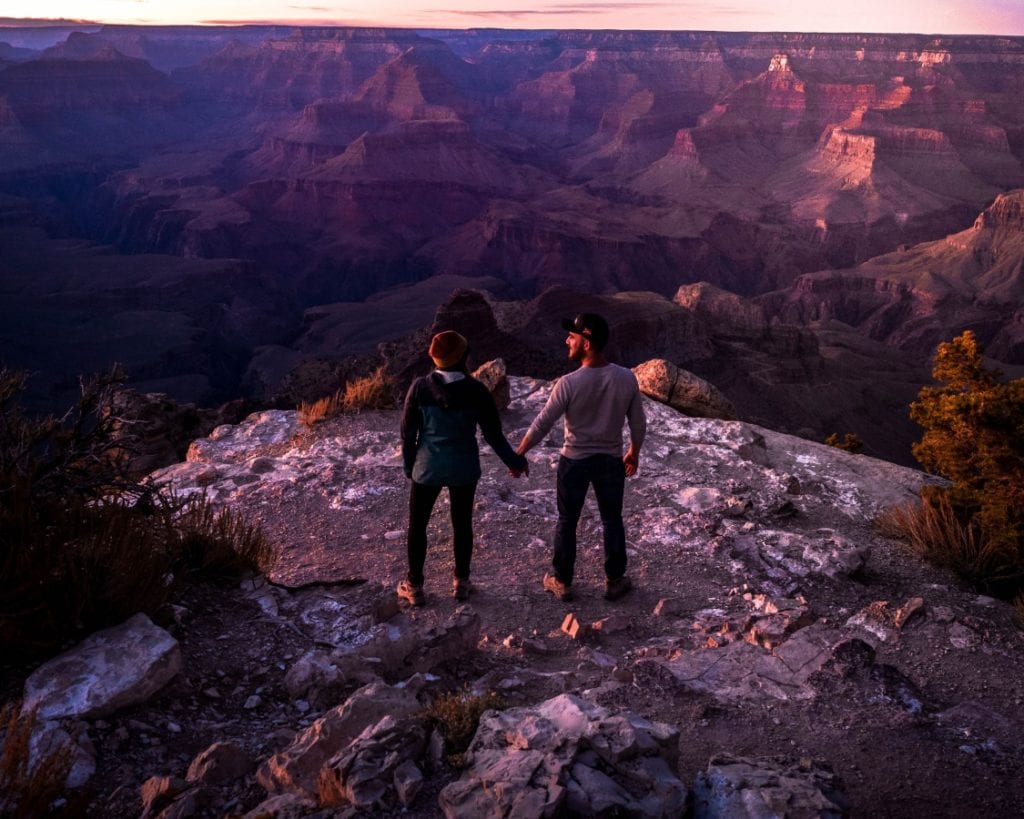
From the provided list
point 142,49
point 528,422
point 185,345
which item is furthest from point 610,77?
point 528,422

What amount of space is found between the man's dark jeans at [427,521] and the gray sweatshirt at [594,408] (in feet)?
2.01

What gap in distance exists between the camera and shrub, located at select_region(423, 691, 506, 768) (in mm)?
2789

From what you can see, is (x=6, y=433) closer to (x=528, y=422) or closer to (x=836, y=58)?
(x=528, y=422)

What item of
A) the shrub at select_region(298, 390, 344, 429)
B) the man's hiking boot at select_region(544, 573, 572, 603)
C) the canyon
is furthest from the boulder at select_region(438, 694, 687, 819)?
the canyon

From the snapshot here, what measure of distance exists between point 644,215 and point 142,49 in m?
168

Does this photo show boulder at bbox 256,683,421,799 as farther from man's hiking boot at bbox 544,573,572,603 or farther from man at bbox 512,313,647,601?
man's hiking boot at bbox 544,573,572,603

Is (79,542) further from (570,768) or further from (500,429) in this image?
(570,768)

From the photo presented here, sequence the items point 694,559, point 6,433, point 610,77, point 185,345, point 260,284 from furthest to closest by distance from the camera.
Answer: point 610,77 → point 260,284 → point 185,345 → point 694,559 → point 6,433

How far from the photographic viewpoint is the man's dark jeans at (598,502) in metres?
4.89

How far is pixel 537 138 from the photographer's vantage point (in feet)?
505

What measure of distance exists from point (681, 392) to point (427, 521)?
8.95 m

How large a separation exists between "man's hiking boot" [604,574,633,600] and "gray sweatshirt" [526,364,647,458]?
96 cm

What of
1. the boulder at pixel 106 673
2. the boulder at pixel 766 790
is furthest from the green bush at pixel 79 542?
the boulder at pixel 766 790

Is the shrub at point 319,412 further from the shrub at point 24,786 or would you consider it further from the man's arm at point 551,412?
the shrub at point 24,786
